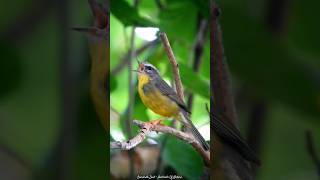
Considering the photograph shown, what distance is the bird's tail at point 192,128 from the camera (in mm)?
1368

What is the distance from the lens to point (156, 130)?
134cm

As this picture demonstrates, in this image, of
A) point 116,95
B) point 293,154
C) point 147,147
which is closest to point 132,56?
point 116,95

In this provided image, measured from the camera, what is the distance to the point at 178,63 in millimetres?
1366

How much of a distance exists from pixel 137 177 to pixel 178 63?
307 millimetres

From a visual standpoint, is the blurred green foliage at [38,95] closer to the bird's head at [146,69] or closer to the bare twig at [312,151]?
the bird's head at [146,69]

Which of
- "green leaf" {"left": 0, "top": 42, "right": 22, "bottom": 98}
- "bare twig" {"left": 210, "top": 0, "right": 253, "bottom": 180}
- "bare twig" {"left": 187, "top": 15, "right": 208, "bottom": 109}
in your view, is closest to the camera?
"green leaf" {"left": 0, "top": 42, "right": 22, "bottom": 98}

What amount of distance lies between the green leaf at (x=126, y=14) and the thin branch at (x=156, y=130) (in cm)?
25

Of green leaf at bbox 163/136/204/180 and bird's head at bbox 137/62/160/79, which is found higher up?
bird's head at bbox 137/62/160/79

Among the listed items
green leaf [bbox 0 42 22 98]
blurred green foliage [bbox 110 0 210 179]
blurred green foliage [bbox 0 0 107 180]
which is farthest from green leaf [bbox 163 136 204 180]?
green leaf [bbox 0 42 22 98]

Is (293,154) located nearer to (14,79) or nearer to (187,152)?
(187,152)

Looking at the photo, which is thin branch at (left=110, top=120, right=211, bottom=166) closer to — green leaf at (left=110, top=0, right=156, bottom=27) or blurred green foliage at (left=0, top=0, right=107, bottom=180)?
blurred green foliage at (left=0, top=0, right=107, bottom=180)

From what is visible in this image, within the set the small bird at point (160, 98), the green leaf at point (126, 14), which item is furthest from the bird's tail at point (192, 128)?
the green leaf at point (126, 14)

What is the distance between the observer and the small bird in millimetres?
1331

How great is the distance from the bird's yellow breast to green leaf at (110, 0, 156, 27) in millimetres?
141
